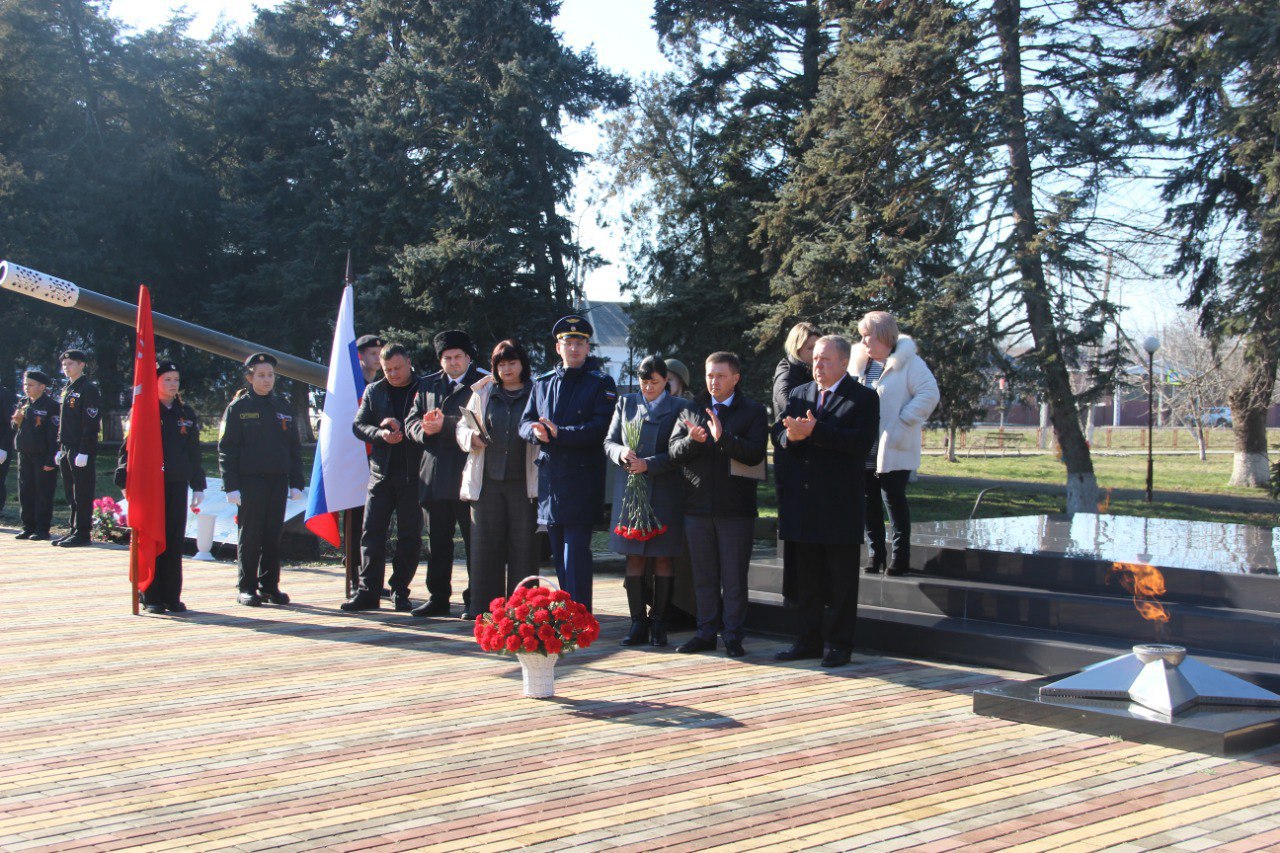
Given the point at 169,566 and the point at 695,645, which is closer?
the point at 695,645

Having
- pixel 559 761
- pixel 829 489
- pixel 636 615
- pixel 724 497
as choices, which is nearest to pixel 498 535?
pixel 636 615

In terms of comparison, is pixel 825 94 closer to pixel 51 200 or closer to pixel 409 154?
pixel 409 154

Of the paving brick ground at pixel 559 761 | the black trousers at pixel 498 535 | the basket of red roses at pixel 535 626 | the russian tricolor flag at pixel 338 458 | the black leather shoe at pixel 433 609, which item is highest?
the russian tricolor flag at pixel 338 458

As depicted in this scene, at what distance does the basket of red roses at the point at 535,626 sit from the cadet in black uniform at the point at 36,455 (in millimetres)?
9935

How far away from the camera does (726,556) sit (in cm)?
683

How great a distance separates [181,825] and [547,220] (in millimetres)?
22486

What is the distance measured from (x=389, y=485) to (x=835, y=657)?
3.63 meters

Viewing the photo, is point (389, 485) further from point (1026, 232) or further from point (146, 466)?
point (1026, 232)

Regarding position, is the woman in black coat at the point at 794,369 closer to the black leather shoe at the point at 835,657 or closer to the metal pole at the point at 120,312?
the black leather shoe at the point at 835,657

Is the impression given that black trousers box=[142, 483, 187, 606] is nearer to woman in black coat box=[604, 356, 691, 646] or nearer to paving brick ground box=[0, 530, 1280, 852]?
paving brick ground box=[0, 530, 1280, 852]

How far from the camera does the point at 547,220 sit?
25.5 metres

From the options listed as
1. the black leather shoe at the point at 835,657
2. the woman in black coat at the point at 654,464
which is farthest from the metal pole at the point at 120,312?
the black leather shoe at the point at 835,657

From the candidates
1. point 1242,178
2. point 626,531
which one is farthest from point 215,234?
point 626,531

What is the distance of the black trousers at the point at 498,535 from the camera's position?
24.4ft
